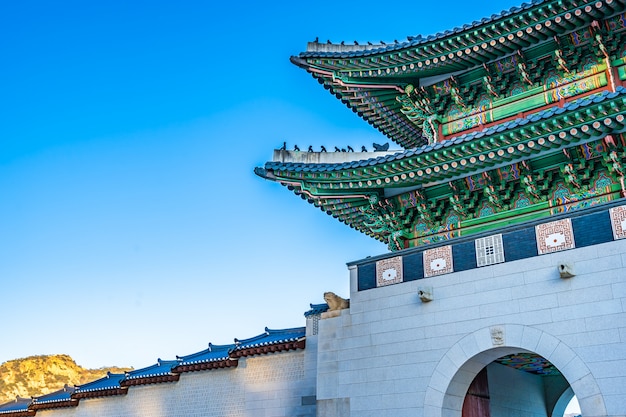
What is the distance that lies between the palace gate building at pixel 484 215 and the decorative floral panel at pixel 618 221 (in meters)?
0.03

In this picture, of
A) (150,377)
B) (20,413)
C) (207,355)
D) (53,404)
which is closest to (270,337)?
(207,355)

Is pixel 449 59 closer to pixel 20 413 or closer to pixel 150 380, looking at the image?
pixel 150 380

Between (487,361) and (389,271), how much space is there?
8.01 ft

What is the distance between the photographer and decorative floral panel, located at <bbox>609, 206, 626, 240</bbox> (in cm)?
923

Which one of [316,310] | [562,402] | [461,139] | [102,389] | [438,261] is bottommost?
[562,402]

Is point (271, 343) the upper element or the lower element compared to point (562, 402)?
upper

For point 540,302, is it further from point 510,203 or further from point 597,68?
point 597,68

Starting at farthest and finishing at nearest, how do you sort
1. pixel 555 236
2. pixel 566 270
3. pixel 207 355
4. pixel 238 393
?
1. pixel 207 355
2. pixel 238 393
3. pixel 555 236
4. pixel 566 270

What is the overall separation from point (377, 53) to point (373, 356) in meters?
6.20

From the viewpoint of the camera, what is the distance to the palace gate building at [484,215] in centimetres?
934

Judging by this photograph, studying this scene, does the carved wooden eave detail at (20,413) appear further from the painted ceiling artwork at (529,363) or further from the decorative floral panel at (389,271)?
the painted ceiling artwork at (529,363)

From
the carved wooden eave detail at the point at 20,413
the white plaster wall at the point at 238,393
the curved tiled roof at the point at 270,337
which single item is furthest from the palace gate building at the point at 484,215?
the carved wooden eave detail at the point at 20,413

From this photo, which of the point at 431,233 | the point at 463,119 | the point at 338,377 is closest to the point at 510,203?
the point at 431,233

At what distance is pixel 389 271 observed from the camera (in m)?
11.7
